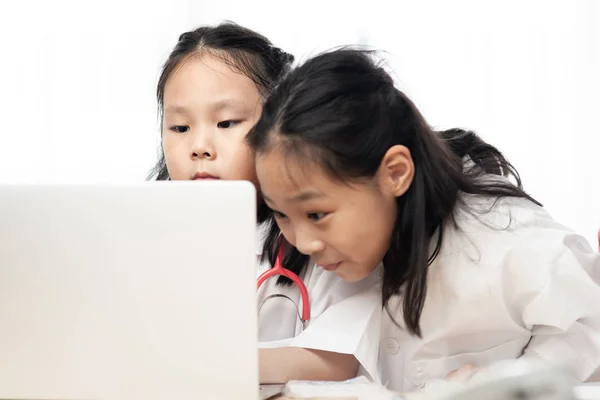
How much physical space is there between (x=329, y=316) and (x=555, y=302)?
0.94 ft

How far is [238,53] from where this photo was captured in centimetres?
118

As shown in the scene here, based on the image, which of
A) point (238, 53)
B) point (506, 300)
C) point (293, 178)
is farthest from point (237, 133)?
point (506, 300)

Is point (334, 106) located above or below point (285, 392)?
above

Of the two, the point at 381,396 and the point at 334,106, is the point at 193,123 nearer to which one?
the point at 334,106

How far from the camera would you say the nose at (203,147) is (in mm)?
1100

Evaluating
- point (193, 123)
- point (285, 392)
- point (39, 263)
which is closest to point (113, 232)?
point (39, 263)

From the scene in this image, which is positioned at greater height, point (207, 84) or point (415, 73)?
point (415, 73)

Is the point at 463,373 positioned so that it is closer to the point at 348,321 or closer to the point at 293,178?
the point at 348,321

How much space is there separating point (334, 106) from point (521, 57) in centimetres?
147

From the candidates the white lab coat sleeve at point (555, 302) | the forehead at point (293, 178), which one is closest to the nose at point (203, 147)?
the forehead at point (293, 178)

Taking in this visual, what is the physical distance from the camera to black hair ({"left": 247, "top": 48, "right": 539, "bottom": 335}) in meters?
0.86

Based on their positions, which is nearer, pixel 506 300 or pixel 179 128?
pixel 506 300

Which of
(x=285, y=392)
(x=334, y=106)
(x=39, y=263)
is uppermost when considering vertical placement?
(x=334, y=106)

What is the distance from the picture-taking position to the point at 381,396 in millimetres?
771
